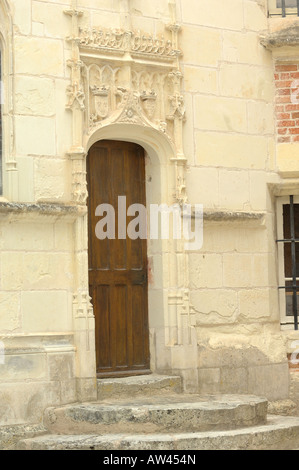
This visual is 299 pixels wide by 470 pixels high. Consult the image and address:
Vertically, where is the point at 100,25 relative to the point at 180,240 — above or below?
above

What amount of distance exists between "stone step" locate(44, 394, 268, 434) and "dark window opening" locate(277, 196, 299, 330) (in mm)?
1908

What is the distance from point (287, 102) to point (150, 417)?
380 centimetres

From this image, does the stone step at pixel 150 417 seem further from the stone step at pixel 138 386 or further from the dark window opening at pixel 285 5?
the dark window opening at pixel 285 5

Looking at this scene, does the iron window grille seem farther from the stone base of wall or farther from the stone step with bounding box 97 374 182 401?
the stone base of wall

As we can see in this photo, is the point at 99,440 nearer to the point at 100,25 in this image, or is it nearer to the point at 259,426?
the point at 259,426

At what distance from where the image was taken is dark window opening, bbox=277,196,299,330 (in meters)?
9.77

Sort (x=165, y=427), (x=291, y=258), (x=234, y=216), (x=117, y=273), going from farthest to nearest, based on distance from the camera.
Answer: (x=291, y=258) < (x=234, y=216) < (x=117, y=273) < (x=165, y=427)

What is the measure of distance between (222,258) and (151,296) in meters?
0.82

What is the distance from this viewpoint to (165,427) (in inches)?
304

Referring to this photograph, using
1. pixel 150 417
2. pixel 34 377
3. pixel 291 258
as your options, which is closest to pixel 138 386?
pixel 150 417

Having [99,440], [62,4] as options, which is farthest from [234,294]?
[62,4]

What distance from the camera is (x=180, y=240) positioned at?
29.3 ft

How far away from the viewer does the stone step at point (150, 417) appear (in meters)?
7.73

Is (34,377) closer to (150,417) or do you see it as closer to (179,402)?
(150,417)
